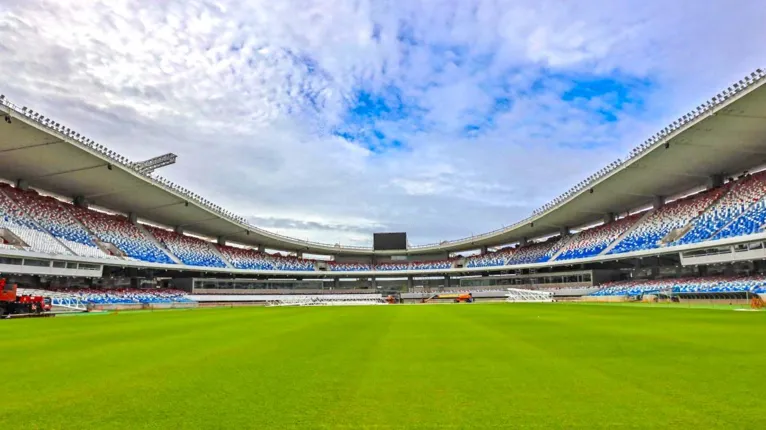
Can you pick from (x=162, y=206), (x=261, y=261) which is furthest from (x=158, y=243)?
(x=261, y=261)

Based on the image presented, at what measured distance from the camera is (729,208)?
125 feet

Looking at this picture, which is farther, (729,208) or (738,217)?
(729,208)

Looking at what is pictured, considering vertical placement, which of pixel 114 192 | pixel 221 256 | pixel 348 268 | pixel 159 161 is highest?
pixel 159 161

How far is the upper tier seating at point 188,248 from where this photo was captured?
58.2 metres

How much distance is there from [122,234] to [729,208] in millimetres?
60908

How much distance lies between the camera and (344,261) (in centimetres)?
8994

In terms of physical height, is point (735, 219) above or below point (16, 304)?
above

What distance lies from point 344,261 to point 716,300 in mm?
65886

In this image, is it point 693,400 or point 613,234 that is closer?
point 693,400

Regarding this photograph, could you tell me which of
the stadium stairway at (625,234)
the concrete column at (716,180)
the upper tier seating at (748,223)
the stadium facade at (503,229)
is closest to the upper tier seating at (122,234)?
the stadium facade at (503,229)

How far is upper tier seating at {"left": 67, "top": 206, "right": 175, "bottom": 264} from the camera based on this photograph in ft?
156

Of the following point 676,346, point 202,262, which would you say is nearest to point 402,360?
point 676,346

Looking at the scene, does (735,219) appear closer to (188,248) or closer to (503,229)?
(503,229)

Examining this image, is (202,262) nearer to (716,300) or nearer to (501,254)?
(501,254)
